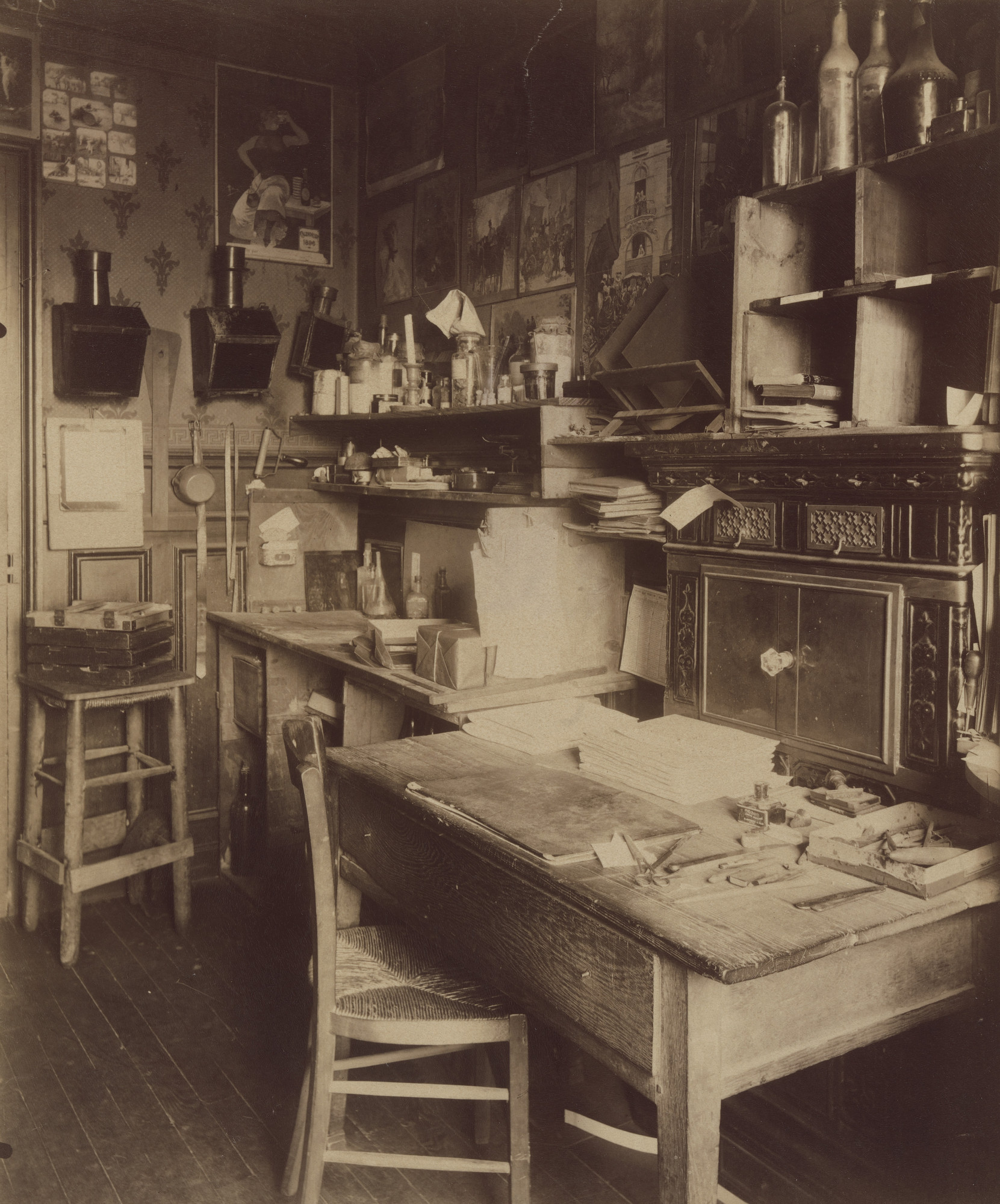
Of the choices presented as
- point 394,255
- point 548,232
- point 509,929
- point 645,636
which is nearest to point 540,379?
point 548,232

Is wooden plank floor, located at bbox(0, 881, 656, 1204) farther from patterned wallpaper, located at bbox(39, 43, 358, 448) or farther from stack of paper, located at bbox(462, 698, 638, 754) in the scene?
patterned wallpaper, located at bbox(39, 43, 358, 448)

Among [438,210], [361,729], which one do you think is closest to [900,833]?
[361,729]

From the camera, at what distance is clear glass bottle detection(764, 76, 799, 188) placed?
2383 mm

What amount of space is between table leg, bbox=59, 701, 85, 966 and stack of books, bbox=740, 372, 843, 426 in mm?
2483

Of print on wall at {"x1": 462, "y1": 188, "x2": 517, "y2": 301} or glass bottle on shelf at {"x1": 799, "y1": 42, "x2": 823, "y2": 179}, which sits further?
print on wall at {"x1": 462, "y1": 188, "x2": 517, "y2": 301}

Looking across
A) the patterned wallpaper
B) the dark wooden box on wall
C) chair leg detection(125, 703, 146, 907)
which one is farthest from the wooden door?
the dark wooden box on wall

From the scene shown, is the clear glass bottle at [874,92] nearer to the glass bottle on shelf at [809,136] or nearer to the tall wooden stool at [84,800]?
the glass bottle on shelf at [809,136]

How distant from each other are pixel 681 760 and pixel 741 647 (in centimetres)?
43

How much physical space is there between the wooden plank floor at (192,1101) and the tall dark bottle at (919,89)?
7.57 ft

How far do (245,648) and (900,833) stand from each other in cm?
281

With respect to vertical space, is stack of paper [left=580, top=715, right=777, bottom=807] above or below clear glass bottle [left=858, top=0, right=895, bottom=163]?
below

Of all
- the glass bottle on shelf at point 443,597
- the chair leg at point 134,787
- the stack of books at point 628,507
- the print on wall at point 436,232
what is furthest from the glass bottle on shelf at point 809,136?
the chair leg at point 134,787

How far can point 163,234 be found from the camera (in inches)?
167

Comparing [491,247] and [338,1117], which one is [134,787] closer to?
[338,1117]
